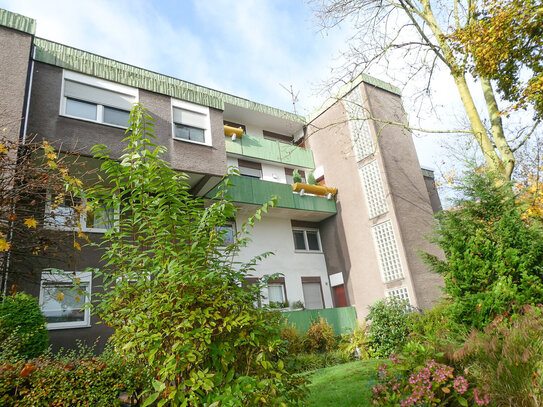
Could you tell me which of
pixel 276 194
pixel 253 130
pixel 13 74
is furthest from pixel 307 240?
pixel 13 74

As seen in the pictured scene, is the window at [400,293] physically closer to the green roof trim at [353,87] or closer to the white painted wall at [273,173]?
the white painted wall at [273,173]

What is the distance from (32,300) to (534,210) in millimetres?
12873

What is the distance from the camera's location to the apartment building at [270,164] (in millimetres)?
11578

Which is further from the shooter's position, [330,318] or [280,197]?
[280,197]

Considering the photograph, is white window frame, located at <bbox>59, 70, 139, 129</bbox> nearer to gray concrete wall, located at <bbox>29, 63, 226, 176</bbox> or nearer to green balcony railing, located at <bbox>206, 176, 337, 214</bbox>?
gray concrete wall, located at <bbox>29, 63, 226, 176</bbox>

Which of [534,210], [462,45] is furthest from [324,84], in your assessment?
[534,210]

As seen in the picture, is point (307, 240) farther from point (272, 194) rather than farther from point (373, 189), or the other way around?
point (373, 189)

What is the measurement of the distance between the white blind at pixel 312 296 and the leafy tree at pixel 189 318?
15431 mm

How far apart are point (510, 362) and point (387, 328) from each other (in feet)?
29.1

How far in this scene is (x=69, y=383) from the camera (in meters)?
4.23

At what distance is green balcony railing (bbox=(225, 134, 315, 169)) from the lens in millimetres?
19234

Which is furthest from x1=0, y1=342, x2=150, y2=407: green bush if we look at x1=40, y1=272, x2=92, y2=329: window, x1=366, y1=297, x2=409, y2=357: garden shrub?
x1=366, y1=297, x2=409, y2=357: garden shrub

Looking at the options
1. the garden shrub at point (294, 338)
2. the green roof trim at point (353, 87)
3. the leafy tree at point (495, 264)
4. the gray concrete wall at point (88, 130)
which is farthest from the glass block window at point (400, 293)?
the green roof trim at point (353, 87)

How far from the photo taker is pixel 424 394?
4.66 metres
